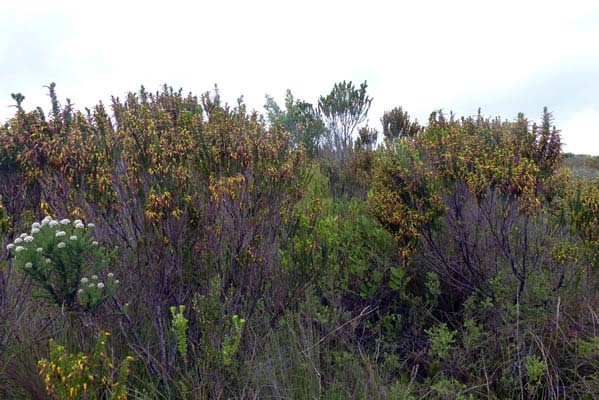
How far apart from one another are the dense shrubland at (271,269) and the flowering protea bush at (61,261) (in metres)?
0.01

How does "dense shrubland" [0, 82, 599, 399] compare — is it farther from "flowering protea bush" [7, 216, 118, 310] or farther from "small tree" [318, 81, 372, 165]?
"small tree" [318, 81, 372, 165]

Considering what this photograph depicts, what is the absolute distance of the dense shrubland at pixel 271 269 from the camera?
135 inches

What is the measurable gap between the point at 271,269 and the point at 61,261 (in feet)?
5.32

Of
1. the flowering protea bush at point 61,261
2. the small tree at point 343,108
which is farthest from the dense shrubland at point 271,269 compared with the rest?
the small tree at point 343,108

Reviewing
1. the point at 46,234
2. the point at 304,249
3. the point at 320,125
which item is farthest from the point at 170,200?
the point at 320,125

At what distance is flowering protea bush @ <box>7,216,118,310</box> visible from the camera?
2.94 m

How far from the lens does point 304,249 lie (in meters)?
4.07

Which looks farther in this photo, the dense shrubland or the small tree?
the small tree

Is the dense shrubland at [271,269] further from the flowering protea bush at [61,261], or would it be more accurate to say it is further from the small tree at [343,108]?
the small tree at [343,108]

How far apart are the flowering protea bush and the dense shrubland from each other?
0.04ft

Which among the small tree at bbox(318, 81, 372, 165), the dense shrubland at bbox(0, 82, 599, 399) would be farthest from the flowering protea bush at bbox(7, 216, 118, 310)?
the small tree at bbox(318, 81, 372, 165)

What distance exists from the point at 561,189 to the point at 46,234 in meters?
5.23

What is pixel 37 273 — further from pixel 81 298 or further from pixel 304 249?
pixel 304 249

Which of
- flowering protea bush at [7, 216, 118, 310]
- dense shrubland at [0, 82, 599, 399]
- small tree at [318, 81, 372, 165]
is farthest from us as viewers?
small tree at [318, 81, 372, 165]
